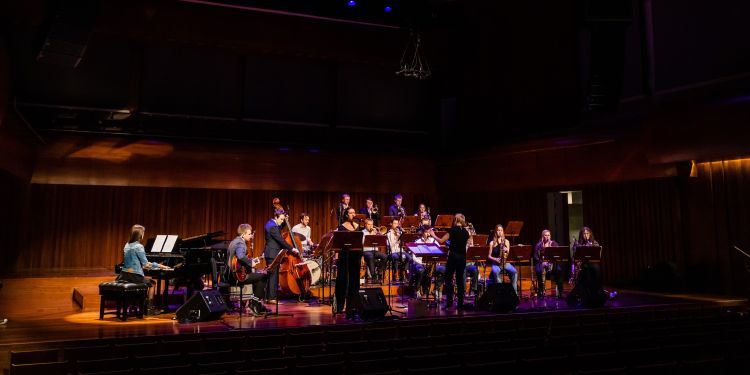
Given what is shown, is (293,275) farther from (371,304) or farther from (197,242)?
(371,304)

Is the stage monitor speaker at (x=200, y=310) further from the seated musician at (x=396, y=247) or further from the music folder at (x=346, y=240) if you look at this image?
the seated musician at (x=396, y=247)

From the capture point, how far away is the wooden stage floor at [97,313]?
6.42 metres

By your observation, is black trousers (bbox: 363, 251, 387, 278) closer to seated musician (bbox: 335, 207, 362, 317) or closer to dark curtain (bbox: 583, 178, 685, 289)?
seated musician (bbox: 335, 207, 362, 317)

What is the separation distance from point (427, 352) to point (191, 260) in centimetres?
435

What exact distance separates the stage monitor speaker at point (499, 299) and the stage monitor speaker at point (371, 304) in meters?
1.63

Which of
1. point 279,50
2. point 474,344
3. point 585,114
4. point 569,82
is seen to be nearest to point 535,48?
point 569,82

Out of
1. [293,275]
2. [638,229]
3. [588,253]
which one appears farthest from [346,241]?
[638,229]

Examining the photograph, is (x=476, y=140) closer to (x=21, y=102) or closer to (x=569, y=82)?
(x=569, y=82)

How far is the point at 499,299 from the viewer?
309 inches

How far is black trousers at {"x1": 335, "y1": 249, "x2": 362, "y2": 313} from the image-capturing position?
25.4ft

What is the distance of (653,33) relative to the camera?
37.0 ft

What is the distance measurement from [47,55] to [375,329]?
263 inches

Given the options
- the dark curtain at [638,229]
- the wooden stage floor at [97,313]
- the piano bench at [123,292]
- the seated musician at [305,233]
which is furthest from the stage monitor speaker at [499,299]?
the piano bench at [123,292]

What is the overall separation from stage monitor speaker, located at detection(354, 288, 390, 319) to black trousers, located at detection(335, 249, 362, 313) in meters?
0.37
